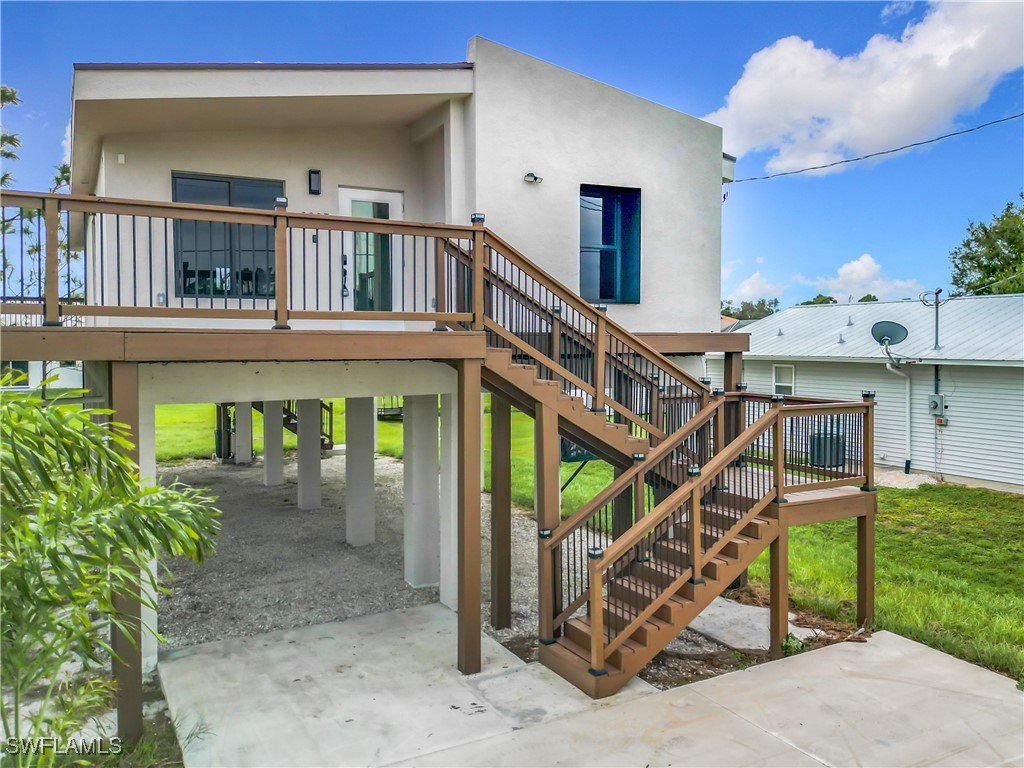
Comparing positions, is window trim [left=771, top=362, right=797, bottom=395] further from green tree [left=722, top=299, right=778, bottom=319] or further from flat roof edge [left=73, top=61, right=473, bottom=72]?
Result: green tree [left=722, top=299, right=778, bottom=319]

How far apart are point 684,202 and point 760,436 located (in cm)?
461

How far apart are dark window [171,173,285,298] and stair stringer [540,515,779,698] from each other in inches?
200

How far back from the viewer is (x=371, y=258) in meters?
9.21

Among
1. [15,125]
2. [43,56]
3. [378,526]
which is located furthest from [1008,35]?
[43,56]

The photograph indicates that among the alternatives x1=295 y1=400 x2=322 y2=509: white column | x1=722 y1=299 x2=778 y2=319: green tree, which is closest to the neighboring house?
x1=295 y1=400 x2=322 y2=509: white column

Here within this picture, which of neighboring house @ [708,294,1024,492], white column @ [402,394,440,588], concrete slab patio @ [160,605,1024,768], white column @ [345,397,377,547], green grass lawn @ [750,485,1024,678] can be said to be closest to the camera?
concrete slab patio @ [160,605,1024,768]

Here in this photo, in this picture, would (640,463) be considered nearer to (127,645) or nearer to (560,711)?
(560,711)

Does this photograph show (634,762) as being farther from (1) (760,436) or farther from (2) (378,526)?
(2) (378,526)

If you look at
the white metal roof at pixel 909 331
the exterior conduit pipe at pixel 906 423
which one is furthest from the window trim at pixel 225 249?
the exterior conduit pipe at pixel 906 423

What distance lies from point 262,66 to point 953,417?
633 inches

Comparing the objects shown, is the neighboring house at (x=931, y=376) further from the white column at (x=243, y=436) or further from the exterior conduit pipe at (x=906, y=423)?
the white column at (x=243, y=436)

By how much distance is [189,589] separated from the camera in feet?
31.6

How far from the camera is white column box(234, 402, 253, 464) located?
1941cm

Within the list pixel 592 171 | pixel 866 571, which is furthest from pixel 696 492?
pixel 592 171
